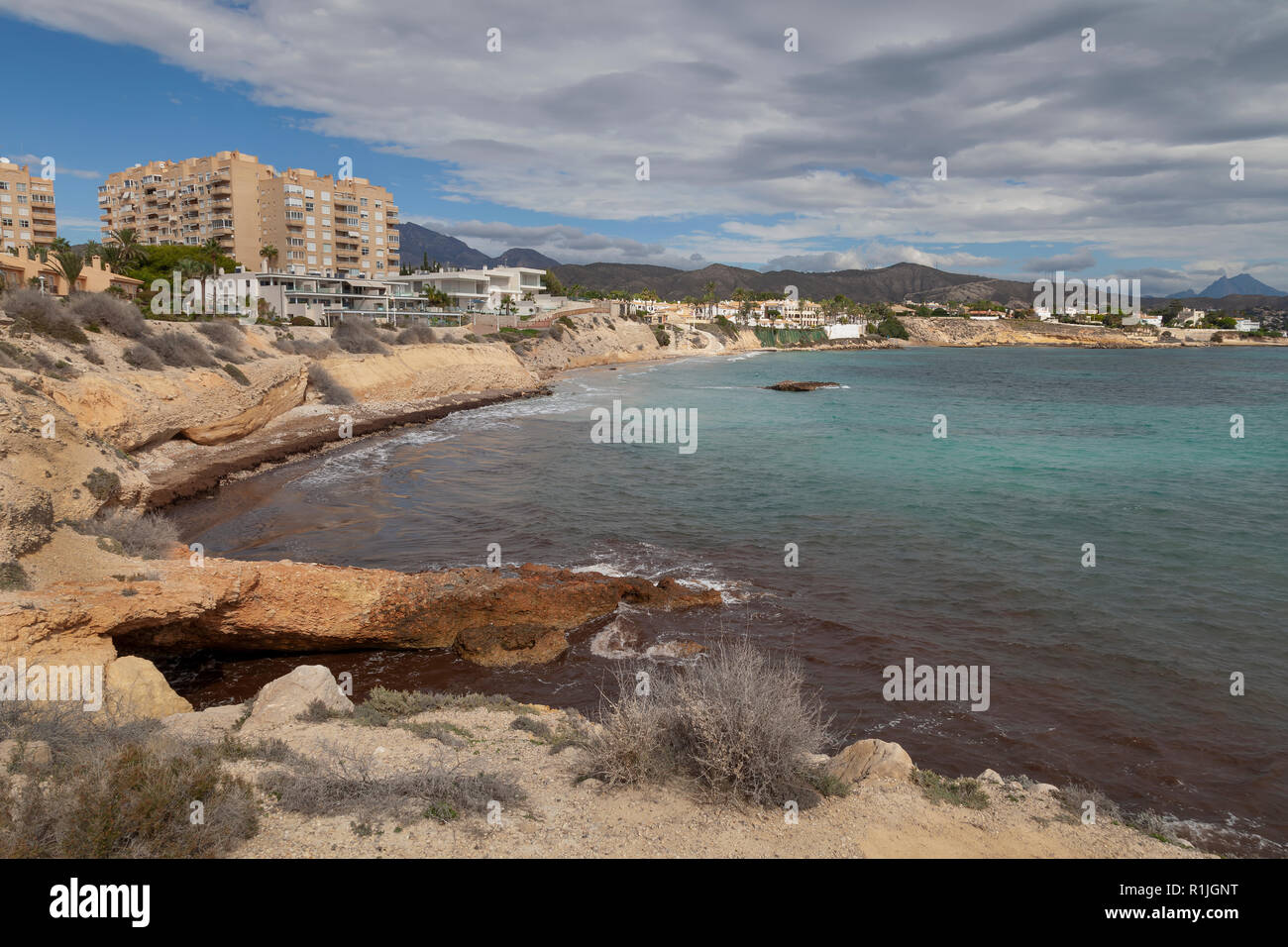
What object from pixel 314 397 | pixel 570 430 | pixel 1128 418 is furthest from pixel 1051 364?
pixel 314 397

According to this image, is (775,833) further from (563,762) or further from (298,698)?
(298,698)

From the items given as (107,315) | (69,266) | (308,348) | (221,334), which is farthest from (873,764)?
(69,266)

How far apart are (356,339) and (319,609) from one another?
3797 centimetres

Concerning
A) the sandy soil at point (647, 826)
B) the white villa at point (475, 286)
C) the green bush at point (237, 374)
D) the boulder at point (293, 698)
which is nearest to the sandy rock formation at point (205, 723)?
the boulder at point (293, 698)

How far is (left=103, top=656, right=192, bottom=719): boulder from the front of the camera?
7.83 m

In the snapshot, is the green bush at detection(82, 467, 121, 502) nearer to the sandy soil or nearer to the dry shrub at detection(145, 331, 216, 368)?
the sandy soil

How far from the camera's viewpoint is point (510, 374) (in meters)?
57.3

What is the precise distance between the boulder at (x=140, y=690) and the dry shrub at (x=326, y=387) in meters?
30.2

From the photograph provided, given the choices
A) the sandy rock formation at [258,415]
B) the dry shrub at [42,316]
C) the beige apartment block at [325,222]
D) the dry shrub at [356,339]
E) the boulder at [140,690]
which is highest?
the beige apartment block at [325,222]

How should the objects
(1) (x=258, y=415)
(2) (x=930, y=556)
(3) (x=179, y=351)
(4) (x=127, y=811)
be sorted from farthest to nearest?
(1) (x=258, y=415)
(3) (x=179, y=351)
(2) (x=930, y=556)
(4) (x=127, y=811)

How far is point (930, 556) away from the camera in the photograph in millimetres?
16219

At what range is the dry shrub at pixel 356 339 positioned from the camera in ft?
146

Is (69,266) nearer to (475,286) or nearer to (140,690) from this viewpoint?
(140,690)

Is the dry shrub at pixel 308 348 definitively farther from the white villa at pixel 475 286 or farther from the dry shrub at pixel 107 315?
the white villa at pixel 475 286
